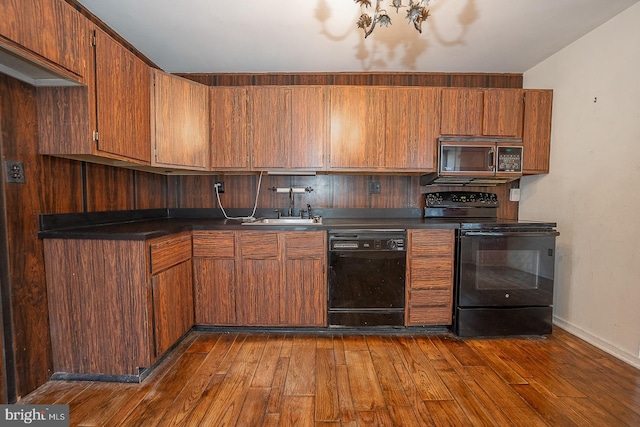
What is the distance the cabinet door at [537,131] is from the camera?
8.57ft

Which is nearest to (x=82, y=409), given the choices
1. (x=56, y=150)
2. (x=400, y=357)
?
(x=56, y=150)

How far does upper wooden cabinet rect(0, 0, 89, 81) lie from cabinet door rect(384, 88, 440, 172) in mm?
2247

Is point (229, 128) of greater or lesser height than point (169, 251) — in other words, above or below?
above

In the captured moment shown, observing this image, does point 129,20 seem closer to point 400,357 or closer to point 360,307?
point 360,307

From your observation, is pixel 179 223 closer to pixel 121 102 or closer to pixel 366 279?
pixel 121 102

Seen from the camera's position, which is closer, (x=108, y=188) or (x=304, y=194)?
(x=108, y=188)

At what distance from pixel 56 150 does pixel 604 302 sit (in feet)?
13.1

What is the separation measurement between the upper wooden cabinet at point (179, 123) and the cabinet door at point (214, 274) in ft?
2.20

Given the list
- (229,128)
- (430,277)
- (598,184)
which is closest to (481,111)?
(598,184)

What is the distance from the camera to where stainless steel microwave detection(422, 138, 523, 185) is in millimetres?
2578

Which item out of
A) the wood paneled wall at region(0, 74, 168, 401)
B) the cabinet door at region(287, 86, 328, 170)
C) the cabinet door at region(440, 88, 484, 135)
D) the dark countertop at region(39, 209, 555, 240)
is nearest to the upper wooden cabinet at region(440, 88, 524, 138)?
the cabinet door at region(440, 88, 484, 135)

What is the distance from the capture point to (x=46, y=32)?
1367mm

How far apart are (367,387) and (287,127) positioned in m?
2.16

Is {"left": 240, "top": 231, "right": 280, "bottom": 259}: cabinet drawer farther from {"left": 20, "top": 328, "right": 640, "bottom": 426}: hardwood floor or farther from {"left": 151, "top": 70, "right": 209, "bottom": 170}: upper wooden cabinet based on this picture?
{"left": 151, "top": 70, "right": 209, "bottom": 170}: upper wooden cabinet
